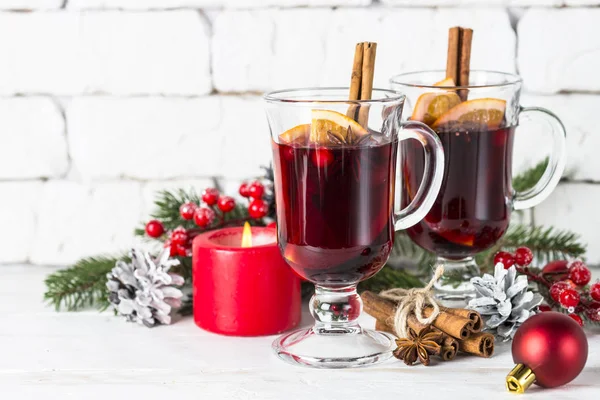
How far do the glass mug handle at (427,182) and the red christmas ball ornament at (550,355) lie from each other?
0.25 m

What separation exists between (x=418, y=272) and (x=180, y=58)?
0.62 metres

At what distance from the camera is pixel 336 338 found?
47.8 inches

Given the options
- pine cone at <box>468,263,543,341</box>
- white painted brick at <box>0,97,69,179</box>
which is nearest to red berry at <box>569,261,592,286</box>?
pine cone at <box>468,263,543,341</box>

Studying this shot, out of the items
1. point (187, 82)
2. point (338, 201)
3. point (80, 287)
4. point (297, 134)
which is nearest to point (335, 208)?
point (338, 201)

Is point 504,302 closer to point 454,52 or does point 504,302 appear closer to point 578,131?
point 454,52

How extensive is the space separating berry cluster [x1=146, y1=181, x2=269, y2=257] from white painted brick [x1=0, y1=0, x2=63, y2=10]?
0.49 metres

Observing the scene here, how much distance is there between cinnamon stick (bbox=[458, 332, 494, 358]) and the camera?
3.81 feet

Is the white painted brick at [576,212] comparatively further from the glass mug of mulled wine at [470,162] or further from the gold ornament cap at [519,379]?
the gold ornament cap at [519,379]

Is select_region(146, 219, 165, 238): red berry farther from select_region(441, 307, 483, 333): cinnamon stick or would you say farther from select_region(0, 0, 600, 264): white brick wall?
select_region(441, 307, 483, 333): cinnamon stick

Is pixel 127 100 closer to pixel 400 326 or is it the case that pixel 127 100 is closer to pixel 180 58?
pixel 180 58

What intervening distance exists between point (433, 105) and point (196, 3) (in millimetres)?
575

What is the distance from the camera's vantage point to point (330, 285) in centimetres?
120

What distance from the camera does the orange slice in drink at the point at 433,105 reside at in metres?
1.29

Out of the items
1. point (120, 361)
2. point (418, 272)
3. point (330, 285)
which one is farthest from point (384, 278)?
point (120, 361)
